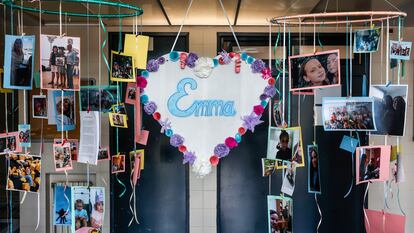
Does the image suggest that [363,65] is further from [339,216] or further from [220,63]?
[220,63]

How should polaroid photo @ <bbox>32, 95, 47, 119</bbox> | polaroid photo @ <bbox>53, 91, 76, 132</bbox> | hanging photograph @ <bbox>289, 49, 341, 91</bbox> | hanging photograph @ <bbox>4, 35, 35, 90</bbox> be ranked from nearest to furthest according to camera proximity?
hanging photograph @ <bbox>4, 35, 35, 90</bbox>, hanging photograph @ <bbox>289, 49, 341, 91</bbox>, polaroid photo @ <bbox>53, 91, 76, 132</bbox>, polaroid photo @ <bbox>32, 95, 47, 119</bbox>

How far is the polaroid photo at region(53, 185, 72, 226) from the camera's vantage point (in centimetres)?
151

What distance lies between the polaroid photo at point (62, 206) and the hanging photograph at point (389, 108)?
4.13ft

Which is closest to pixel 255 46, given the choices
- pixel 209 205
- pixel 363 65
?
pixel 363 65

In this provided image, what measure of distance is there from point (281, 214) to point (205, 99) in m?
0.58

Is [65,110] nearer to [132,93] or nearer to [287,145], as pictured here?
[132,93]

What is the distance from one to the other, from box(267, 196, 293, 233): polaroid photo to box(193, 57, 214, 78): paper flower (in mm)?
600

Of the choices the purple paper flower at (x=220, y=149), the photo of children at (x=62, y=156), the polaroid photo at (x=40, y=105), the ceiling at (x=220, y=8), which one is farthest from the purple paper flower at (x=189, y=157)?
the ceiling at (x=220, y=8)

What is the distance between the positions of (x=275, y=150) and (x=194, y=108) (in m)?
0.39

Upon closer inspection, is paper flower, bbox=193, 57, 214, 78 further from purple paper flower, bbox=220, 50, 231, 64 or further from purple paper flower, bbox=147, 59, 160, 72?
purple paper flower, bbox=147, 59, 160, 72

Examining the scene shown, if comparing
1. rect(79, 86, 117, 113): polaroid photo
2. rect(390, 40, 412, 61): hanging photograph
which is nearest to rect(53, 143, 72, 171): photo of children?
rect(79, 86, 117, 113): polaroid photo

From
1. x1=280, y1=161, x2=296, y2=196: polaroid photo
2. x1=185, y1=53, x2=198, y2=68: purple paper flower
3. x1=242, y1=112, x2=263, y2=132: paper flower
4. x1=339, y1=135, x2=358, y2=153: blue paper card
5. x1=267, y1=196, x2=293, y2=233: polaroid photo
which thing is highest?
x1=185, y1=53, x2=198, y2=68: purple paper flower

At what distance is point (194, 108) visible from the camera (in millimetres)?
1651

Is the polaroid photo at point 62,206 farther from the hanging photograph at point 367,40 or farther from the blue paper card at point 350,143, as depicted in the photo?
the hanging photograph at point 367,40
